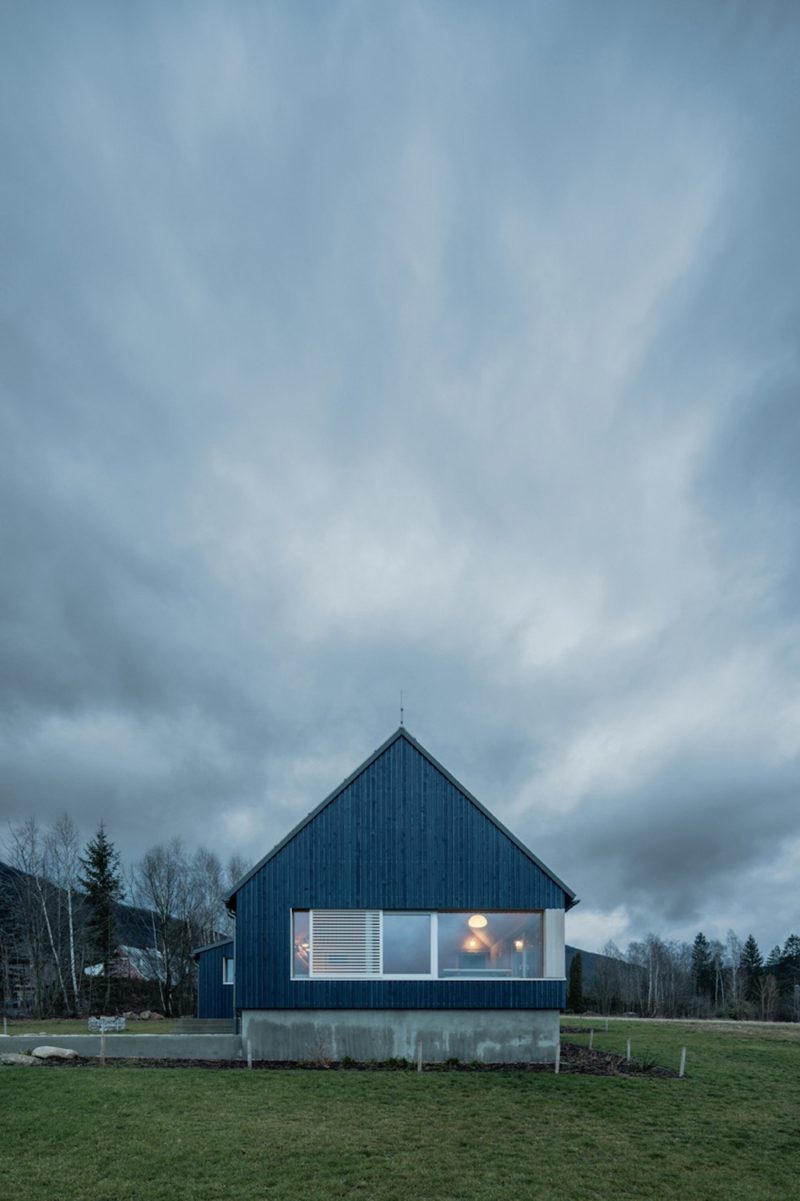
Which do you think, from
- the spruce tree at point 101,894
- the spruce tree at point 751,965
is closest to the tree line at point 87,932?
the spruce tree at point 101,894

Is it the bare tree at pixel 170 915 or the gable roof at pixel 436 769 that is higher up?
the gable roof at pixel 436 769

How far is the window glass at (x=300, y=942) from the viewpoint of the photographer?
2009 cm

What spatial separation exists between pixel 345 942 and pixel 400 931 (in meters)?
1.42

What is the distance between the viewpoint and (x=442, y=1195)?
372 inches

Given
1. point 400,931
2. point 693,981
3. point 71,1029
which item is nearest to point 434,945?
point 400,931

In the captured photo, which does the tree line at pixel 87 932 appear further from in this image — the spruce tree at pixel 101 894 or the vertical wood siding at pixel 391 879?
the vertical wood siding at pixel 391 879

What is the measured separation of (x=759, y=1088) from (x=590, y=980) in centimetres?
6537

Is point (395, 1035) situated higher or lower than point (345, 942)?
lower

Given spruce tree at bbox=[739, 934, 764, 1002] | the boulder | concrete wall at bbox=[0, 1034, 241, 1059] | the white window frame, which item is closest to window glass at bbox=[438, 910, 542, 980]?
the white window frame

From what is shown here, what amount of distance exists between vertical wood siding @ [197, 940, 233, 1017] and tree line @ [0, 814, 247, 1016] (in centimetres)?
1887

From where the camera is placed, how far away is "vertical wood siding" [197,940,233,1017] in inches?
1171

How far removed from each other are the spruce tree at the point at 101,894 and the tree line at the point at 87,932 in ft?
0.19

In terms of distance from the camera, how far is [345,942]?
66.6 ft

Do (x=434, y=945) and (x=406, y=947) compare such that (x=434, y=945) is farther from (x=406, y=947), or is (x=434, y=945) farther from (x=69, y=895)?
(x=69, y=895)
